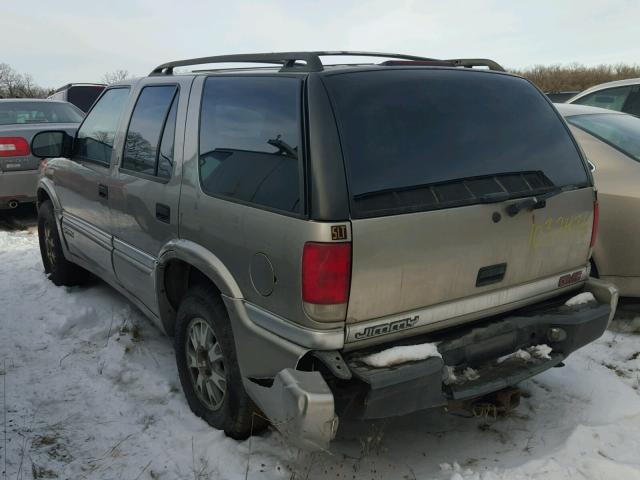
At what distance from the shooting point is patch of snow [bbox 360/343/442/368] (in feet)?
7.55

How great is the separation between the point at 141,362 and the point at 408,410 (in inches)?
86.6

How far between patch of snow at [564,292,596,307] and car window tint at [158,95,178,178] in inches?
88.9

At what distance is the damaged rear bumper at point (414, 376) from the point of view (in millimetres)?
2170

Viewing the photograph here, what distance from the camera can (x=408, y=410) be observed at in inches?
90.7

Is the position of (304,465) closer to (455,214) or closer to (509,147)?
(455,214)

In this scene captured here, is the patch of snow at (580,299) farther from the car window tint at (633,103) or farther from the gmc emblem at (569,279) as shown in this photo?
the car window tint at (633,103)

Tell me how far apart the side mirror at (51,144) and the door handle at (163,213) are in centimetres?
188

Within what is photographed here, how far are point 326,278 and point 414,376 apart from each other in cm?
53

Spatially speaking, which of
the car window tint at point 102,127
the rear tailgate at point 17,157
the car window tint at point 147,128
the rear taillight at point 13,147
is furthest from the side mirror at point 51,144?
the rear taillight at point 13,147

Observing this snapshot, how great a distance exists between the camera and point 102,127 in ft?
14.0

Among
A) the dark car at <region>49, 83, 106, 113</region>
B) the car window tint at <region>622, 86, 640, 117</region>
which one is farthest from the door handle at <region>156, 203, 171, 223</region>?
the dark car at <region>49, 83, 106, 113</region>

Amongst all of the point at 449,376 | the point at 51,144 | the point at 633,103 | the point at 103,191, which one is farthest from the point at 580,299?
the point at 633,103

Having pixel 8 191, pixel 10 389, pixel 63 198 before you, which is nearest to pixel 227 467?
pixel 10 389

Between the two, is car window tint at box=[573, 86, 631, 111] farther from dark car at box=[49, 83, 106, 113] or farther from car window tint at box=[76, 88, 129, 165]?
dark car at box=[49, 83, 106, 113]
